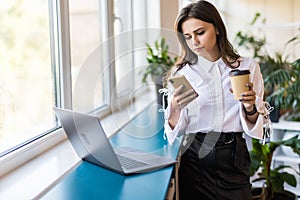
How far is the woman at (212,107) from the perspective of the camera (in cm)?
138

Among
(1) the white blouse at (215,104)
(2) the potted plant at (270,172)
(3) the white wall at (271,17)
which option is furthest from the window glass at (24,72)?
(3) the white wall at (271,17)

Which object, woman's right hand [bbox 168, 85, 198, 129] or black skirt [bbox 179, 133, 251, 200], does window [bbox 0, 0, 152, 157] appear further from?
black skirt [bbox 179, 133, 251, 200]

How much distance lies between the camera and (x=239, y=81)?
124 cm

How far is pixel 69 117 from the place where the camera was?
134 cm

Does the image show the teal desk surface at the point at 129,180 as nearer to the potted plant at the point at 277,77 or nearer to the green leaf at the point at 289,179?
the green leaf at the point at 289,179

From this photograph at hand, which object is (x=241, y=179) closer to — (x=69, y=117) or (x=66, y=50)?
(x=69, y=117)

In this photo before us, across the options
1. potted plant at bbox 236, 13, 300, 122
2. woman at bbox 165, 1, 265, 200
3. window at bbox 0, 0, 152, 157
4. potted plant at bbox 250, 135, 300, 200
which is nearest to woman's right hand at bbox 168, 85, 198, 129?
woman at bbox 165, 1, 265, 200

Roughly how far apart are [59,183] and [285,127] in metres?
2.37

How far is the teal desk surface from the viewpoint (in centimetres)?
119

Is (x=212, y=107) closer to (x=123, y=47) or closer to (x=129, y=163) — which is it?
(x=129, y=163)

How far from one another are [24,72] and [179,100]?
686mm

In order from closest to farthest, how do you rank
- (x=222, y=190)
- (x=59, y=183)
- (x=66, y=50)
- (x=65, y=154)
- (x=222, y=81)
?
(x=59, y=183), (x=222, y=81), (x=222, y=190), (x=65, y=154), (x=66, y=50)

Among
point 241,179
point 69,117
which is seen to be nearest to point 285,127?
point 241,179

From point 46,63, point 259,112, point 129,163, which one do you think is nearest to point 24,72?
point 46,63
